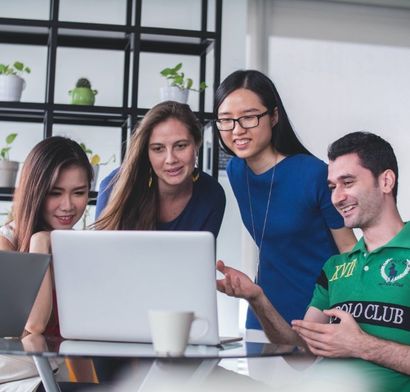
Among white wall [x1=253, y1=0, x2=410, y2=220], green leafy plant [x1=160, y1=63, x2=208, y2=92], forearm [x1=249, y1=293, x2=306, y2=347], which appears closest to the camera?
forearm [x1=249, y1=293, x2=306, y2=347]

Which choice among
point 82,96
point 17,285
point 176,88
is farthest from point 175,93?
point 17,285

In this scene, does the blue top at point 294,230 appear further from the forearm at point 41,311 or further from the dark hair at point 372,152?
the forearm at point 41,311

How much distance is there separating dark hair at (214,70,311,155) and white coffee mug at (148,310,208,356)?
140 centimetres

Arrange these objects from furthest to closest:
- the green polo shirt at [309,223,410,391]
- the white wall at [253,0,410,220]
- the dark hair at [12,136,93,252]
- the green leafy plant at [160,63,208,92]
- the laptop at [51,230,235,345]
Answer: the white wall at [253,0,410,220] → the green leafy plant at [160,63,208,92] → the dark hair at [12,136,93,252] → the green polo shirt at [309,223,410,391] → the laptop at [51,230,235,345]

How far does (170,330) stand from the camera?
4.58 ft

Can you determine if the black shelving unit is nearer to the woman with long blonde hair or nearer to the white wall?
the white wall

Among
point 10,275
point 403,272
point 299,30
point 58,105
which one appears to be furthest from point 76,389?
point 299,30

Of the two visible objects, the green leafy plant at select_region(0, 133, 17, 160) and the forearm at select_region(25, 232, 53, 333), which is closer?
the forearm at select_region(25, 232, 53, 333)

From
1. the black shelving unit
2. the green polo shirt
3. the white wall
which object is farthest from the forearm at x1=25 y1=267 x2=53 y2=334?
the white wall

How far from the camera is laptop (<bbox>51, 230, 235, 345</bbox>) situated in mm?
1577

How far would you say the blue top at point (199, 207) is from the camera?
271cm

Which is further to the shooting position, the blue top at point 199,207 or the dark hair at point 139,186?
the blue top at point 199,207

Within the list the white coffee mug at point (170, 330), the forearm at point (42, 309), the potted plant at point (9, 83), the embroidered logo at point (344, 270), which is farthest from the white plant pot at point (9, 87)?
the white coffee mug at point (170, 330)

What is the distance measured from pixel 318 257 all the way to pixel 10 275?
125 centimetres
